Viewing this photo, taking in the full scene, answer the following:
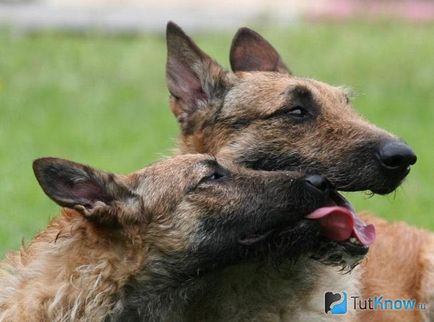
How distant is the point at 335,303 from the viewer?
728cm

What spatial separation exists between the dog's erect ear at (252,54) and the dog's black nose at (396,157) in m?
1.83

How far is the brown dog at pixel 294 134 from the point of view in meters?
7.19

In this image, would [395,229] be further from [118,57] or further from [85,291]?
[118,57]

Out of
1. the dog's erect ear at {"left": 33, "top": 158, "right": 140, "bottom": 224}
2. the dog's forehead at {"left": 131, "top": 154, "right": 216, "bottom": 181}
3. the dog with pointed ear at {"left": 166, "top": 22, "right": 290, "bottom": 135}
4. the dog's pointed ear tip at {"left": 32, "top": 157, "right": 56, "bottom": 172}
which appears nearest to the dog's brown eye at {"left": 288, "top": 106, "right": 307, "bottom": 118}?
the dog with pointed ear at {"left": 166, "top": 22, "right": 290, "bottom": 135}

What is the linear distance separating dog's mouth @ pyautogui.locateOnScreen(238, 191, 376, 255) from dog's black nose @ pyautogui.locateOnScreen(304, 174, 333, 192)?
91 millimetres

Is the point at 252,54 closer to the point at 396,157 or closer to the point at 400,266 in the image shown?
the point at 400,266

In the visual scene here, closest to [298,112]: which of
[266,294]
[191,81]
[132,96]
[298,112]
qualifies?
[298,112]

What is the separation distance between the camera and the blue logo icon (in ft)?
23.7

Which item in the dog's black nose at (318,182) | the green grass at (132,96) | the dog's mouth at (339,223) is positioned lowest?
the green grass at (132,96)

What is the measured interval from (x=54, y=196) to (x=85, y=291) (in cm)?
59

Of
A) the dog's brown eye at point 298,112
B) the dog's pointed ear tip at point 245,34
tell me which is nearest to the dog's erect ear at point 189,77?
the dog's pointed ear tip at point 245,34

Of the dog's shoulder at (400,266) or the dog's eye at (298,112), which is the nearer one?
the dog's eye at (298,112)

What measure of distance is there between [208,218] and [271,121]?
4.12 feet

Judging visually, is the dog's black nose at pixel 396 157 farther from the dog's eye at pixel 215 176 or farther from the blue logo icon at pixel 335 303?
the dog's eye at pixel 215 176
